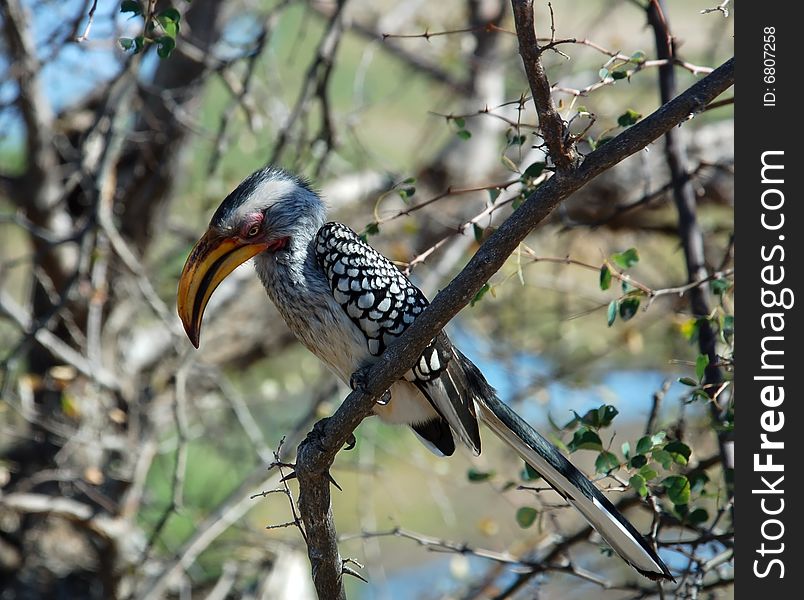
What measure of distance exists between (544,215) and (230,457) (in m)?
3.28

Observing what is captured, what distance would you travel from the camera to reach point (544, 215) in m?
1.87

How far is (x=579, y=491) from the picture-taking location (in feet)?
7.48

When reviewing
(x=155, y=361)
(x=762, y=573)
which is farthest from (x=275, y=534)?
(x=762, y=573)

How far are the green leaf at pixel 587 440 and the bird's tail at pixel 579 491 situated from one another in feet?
0.16

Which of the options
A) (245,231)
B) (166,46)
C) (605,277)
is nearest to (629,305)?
(605,277)

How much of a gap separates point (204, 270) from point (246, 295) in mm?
2063

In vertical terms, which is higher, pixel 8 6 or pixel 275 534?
pixel 8 6

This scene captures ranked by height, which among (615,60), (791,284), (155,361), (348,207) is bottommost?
(791,284)

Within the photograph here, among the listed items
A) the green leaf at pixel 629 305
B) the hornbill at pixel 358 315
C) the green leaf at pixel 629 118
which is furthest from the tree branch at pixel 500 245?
the green leaf at pixel 629 305

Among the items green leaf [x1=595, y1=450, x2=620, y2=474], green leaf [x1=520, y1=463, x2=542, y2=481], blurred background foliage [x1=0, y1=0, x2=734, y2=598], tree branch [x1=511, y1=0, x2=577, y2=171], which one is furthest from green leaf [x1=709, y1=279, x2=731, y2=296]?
tree branch [x1=511, y1=0, x2=577, y2=171]

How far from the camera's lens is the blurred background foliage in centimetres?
337

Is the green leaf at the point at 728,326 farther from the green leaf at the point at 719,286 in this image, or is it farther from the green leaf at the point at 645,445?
the green leaf at the point at 645,445

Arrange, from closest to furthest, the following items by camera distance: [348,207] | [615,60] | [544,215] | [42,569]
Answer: [544,215], [615,60], [42,569], [348,207]

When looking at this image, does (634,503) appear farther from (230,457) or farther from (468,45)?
(468,45)
